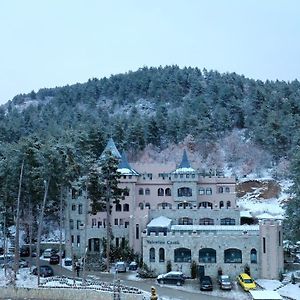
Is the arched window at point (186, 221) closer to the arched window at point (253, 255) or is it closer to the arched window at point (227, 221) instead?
the arched window at point (227, 221)

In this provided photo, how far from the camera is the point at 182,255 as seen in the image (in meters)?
40.0

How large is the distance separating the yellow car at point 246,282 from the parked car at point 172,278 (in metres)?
4.35

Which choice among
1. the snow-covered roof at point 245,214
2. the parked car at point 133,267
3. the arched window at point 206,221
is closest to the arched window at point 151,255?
the parked car at point 133,267

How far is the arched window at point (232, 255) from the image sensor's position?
129ft

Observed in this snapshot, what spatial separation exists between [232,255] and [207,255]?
1.99m

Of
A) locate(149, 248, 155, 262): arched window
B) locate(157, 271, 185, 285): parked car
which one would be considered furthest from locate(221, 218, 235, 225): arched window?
locate(157, 271, 185, 285): parked car

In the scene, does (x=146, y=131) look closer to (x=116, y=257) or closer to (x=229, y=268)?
(x=116, y=257)

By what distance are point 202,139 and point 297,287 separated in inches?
1731

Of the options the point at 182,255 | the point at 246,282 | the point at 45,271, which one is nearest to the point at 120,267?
the point at 182,255

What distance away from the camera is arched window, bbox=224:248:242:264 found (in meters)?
39.4

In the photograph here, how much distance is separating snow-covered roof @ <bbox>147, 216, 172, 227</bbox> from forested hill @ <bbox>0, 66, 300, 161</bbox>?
17356 mm

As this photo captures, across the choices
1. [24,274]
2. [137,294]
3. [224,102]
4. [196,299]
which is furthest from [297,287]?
[224,102]

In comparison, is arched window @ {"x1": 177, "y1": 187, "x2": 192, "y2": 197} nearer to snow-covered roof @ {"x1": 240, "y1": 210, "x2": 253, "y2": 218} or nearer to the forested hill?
snow-covered roof @ {"x1": 240, "y1": 210, "x2": 253, "y2": 218}

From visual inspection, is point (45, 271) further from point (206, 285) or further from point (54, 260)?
point (206, 285)
